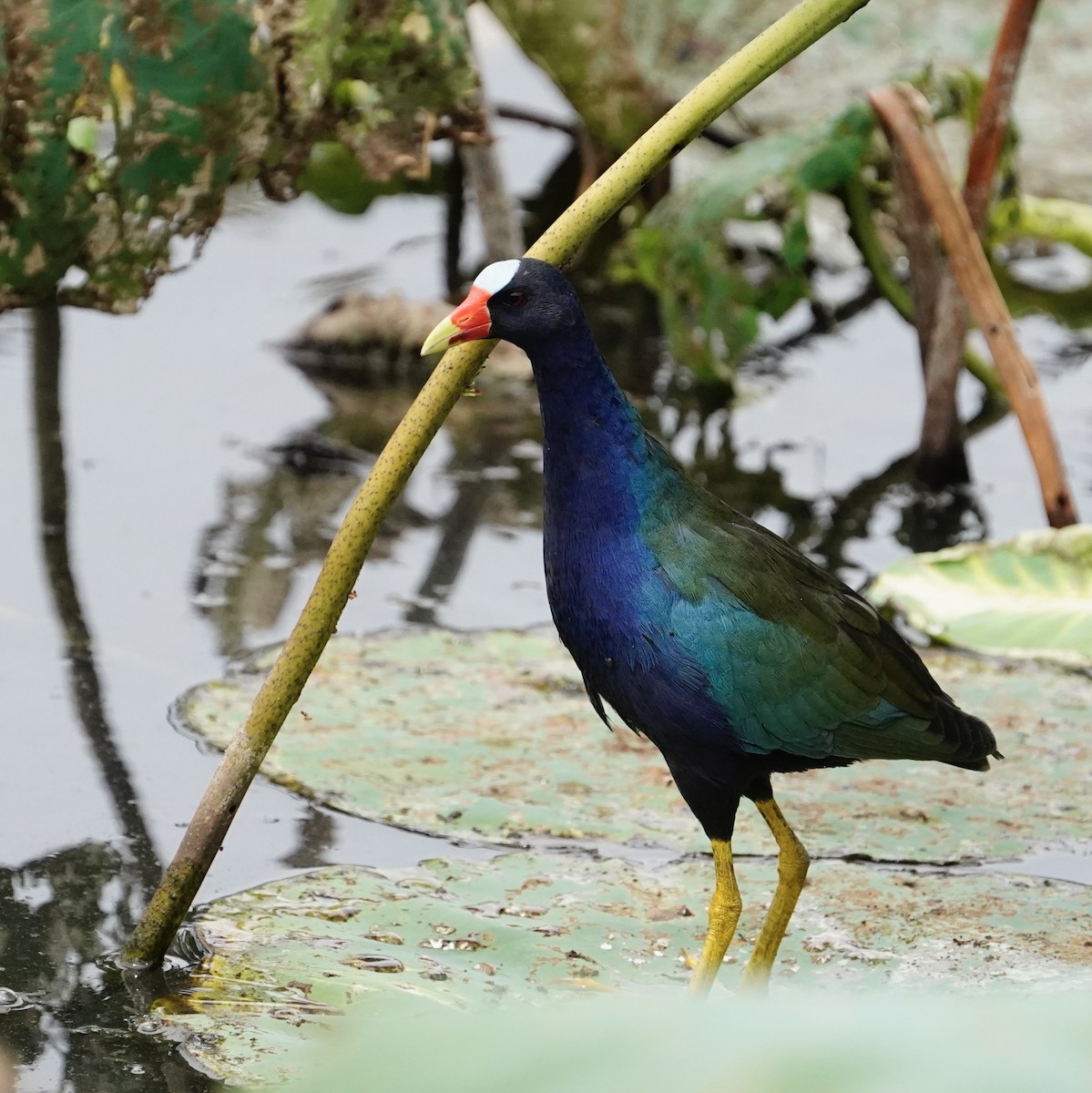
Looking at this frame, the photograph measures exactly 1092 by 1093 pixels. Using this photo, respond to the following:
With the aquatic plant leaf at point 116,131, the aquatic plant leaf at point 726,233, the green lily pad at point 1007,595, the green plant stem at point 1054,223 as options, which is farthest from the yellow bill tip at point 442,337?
the green plant stem at point 1054,223

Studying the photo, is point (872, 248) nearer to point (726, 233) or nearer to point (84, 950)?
point (726, 233)

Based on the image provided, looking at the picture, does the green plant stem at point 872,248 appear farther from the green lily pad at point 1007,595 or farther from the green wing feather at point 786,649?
the green wing feather at point 786,649

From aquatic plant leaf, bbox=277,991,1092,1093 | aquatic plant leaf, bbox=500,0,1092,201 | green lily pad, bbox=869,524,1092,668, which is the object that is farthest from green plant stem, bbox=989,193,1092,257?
aquatic plant leaf, bbox=277,991,1092,1093

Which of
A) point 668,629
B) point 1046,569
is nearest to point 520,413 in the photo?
point 1046,569

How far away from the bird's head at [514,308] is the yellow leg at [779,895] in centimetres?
72

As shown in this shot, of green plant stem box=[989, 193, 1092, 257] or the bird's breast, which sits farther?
green plant stem box=[989, 193, 1092, 257]

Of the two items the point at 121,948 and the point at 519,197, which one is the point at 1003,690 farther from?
the point at 519,197

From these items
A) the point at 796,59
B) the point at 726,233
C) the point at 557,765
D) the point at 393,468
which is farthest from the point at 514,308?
the point at 796,59

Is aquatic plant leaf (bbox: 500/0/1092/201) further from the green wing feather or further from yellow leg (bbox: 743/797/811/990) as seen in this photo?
yellow leg (bbox: 743/797/811/990)

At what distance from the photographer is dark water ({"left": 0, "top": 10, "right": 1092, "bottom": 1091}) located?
257 centimetres

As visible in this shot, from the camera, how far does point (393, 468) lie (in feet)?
7.18

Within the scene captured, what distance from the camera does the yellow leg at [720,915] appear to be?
224cm

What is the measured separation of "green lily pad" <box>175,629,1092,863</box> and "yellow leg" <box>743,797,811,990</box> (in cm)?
30

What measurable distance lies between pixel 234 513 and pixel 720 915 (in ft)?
6.93
